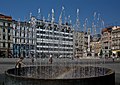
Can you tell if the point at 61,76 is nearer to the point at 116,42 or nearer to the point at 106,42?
the point at 116,42

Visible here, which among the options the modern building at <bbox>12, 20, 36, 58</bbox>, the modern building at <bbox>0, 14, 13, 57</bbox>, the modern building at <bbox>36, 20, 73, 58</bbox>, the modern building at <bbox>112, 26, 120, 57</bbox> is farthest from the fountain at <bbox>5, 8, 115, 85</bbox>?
the modern building at <bbox>112, 26, 120, 57</bbox>

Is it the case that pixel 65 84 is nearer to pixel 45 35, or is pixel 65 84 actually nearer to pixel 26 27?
pixel 26 27

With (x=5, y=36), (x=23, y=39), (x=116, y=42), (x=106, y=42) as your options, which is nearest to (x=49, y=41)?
(x=23, y=39)

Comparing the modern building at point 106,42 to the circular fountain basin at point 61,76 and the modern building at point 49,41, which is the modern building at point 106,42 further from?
the circular fountain basin at point 61,76

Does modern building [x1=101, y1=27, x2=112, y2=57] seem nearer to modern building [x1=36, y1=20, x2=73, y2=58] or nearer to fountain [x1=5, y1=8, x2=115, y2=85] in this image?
modern building [x1=36, y1=20, x2=73, y2=58]

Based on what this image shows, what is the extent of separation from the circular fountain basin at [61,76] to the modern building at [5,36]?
62439mm

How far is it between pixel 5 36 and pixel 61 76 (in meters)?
65.8

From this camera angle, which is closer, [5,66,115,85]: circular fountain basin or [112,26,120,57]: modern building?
[5,66,115,85]: circular fountain basin

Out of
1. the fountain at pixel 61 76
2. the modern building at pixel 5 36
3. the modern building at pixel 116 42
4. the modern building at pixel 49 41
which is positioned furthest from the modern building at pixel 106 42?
the fountain at pixel 61 76

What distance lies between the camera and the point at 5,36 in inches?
2958

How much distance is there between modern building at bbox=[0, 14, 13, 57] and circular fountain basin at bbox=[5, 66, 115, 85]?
205 feet

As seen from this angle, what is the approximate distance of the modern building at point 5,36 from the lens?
241ft

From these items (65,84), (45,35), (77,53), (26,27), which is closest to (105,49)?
(77,53)

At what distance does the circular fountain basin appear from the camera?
7.75 meters
